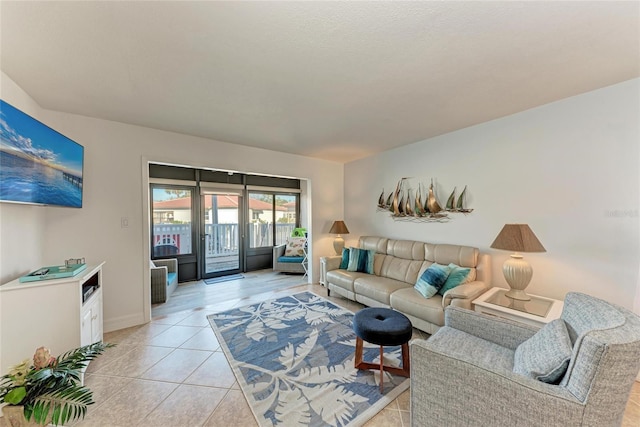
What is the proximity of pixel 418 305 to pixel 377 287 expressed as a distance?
62cm

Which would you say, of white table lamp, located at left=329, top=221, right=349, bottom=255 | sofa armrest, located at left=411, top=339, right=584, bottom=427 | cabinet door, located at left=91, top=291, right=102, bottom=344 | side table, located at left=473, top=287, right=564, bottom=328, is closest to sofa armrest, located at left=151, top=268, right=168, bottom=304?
cabinet door, located at left=91, top=291, right=102, bottom=344

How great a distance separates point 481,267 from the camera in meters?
2.71

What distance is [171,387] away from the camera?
183 cm

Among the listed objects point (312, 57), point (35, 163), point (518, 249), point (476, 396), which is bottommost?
point (476, 396)

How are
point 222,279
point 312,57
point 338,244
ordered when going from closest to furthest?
point 312,57
point 338,244
point 222,279

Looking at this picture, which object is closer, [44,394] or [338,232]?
[44,394]

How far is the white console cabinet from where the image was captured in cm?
158

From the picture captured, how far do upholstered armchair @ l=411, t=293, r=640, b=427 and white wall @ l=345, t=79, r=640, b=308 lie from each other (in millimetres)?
1149

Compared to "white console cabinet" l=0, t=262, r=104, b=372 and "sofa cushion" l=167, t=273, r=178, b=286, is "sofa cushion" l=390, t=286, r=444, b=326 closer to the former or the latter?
"white console cabinet" l=0, t=262, r=104, b=372

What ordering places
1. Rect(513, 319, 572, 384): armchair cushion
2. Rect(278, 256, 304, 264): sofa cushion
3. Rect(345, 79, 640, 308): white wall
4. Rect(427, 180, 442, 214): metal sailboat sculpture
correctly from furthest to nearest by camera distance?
Rect(278, 256, 304, 264): sofa cushion, Rect(427, 180, 442, 214): metal sailboat sculpture, Rect(345, 79, 640, 308): white wall, Rect(513, 319, 572, 384): armchair cushion

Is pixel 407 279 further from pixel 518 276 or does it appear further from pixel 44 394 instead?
pixel 44 394

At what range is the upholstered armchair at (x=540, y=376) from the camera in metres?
0.92

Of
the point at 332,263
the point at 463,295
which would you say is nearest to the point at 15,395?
the point at 463,295

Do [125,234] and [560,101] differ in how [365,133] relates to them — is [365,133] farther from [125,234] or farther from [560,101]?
[125,234]
